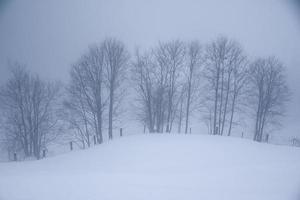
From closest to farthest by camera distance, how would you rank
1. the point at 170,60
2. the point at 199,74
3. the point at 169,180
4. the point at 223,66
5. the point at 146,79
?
the point at 169,180 → the point at 223,66 → the point at 146,79 → the point at 170,60 → the point at 199,74

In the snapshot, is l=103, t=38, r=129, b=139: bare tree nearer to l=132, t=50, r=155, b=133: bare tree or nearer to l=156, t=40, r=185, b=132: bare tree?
l=132, t=50, r=155, b=133: bare tree

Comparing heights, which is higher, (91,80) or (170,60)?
(170,60)

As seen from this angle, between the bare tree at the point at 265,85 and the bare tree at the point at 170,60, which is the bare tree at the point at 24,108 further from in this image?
the bare tree at the point at 265,85

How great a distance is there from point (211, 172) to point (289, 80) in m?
41.0

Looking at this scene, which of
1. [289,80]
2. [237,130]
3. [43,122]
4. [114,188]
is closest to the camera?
[114,188]

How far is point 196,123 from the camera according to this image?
3028 centimetres

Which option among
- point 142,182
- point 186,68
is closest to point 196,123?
point 186,68

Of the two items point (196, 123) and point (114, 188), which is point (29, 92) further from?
point (196, 123)

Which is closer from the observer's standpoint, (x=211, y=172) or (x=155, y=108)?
(x=211, y=172)

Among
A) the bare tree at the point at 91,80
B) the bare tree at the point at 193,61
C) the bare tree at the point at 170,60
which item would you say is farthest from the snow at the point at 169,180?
the bare tree at the point at 193,61

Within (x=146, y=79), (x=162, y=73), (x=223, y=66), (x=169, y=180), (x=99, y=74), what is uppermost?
(x=223, y=66)

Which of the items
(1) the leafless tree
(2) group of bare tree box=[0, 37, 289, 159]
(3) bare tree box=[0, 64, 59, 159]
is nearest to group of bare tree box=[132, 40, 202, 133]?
(2) group of bare tree box=[0, 37, 289, 159]

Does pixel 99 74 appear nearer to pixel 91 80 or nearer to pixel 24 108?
pixel 91 80

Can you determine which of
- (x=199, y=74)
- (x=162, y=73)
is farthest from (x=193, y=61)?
(x=162, y=73)
